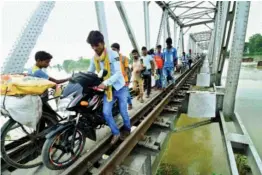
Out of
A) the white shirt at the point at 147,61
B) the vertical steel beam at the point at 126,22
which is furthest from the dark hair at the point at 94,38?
the white shirt at the point at 147,61

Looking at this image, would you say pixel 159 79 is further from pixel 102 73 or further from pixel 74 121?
pixel 74 121

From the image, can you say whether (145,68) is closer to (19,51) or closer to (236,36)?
(236,36)

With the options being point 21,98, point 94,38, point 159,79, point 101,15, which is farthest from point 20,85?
point 159,79

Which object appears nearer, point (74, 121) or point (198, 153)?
point (74, 121)

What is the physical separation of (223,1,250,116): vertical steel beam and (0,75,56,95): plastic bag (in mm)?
4646

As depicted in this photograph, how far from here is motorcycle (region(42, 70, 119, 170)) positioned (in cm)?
227

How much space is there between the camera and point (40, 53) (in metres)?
2.76

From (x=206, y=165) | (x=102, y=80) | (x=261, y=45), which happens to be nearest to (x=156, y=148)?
(x=102, y=80)

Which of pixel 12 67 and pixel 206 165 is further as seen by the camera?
pixel 206 165

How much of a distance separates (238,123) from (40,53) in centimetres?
483

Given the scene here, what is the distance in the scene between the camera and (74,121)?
2451mm

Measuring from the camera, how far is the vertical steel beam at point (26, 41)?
2.49 metres

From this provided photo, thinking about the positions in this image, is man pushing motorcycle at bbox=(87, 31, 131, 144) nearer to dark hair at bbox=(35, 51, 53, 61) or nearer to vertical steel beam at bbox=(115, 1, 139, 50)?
dark hair at bbox=(35, 51, 53, 61)

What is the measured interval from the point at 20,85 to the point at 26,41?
3.27ft
